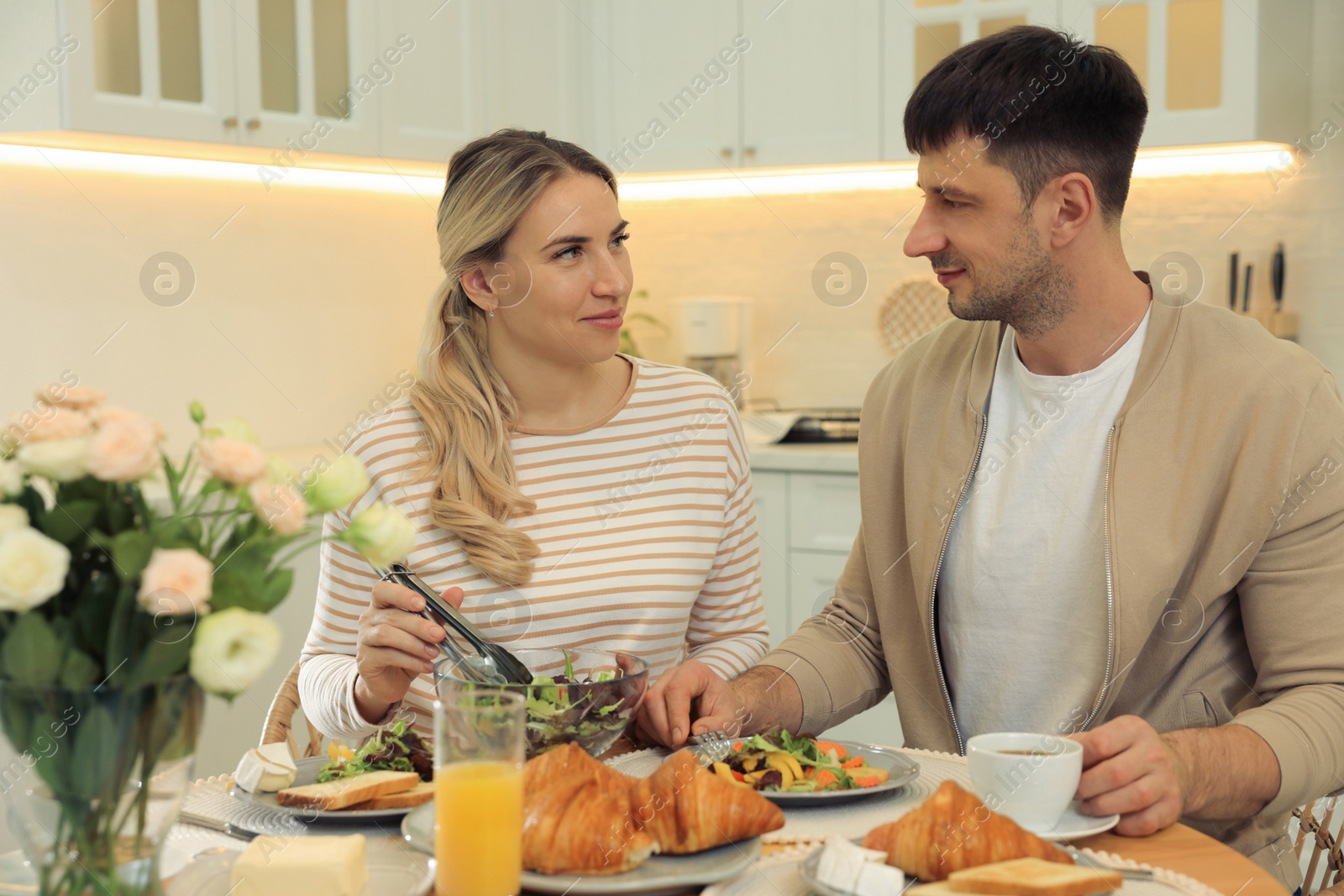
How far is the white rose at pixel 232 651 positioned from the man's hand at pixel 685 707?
1.83ft

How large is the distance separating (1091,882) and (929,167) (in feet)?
3.03

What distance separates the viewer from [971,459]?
1.51 meters

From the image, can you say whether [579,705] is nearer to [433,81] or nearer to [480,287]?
[480,287]

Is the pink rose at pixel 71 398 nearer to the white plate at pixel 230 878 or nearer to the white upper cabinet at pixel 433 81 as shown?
the white plate at pixel 230 878

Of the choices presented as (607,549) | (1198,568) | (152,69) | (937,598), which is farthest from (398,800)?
(152,69)

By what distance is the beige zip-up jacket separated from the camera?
4.17 feet

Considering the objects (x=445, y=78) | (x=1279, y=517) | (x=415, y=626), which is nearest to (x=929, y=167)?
(x=1279, y=517)

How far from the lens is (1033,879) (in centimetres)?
80

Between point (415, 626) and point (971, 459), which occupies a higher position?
point (971, 459)

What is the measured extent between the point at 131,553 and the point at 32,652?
74 millimetres

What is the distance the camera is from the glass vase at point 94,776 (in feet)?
2.26

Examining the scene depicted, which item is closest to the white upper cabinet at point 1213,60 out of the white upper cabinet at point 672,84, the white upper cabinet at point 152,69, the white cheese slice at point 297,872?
the white upper cabinet at point 672,84

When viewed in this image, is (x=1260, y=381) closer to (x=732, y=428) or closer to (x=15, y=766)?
(x=732, y=428)

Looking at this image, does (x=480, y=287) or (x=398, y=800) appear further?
(x=480, y=287)
